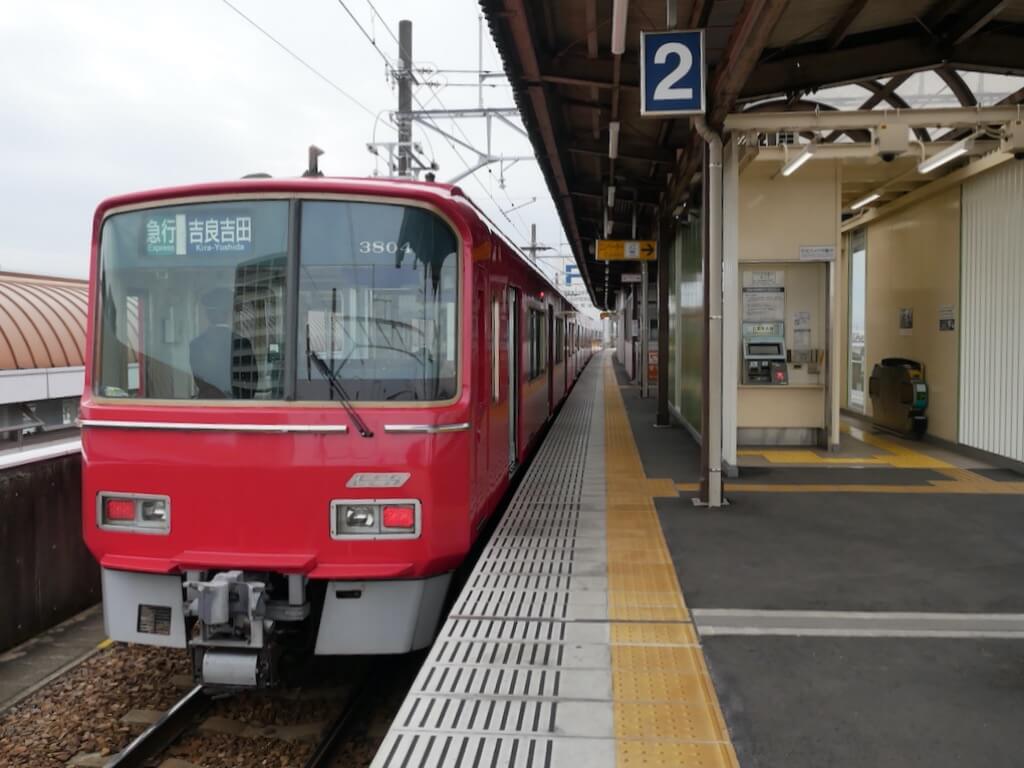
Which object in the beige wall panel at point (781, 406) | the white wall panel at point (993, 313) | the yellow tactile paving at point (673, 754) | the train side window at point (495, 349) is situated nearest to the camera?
the yellow tactile paving at point (673, 754)

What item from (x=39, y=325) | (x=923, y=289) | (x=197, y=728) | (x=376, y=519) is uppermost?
(x=923, y=289)

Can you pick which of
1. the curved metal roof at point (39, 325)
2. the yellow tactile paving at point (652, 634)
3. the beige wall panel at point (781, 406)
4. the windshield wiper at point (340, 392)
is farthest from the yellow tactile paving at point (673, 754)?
the curved metal roof at point (39, 325)

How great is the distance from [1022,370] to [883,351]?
12.6 feet

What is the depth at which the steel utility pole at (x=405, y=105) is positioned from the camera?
1362 centimetres

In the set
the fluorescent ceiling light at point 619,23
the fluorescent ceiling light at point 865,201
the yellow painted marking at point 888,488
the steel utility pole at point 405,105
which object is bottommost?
the yellow painted marking at point 888,488

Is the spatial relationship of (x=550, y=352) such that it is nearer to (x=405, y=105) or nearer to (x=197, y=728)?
(x=405, y=105)

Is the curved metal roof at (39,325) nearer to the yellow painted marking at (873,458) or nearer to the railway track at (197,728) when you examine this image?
the railway track at (197,728)

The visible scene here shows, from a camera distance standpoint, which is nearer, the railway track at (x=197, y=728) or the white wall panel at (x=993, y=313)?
the railway track at (x=197, y=728)

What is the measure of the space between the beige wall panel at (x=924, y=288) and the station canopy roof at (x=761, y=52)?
5.36 feet

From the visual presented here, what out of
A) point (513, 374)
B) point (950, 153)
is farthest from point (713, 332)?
point (950, 153)

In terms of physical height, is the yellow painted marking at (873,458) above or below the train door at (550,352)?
below

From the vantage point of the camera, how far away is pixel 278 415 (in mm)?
3957

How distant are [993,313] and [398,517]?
7776 mm

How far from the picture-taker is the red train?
12.9 feet
